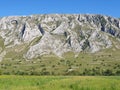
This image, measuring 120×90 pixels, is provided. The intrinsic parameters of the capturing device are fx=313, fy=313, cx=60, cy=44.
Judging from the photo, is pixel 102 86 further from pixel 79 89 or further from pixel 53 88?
pixel 53 88

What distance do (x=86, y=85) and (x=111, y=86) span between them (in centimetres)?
324

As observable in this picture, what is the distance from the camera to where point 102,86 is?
1395 inches

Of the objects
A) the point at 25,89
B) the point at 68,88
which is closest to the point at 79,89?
the point at 68,88

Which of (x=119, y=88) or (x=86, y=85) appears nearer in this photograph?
(x=119, y=88)

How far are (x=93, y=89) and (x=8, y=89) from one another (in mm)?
9415

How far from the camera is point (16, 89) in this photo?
112 ft

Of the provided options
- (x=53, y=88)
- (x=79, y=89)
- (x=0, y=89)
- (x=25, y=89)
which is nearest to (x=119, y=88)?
(x=79, y=89)

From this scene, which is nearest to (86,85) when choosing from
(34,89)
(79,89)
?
(79,89)

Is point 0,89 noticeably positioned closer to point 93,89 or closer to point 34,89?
point 34,89

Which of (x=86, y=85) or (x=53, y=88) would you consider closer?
(x=53, y=88)

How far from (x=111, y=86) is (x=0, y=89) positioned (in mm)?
12435

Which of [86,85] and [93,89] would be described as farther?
[86,85]

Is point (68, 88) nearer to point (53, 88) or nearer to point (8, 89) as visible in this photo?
point (53, 88)

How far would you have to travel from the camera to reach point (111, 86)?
116 feet
